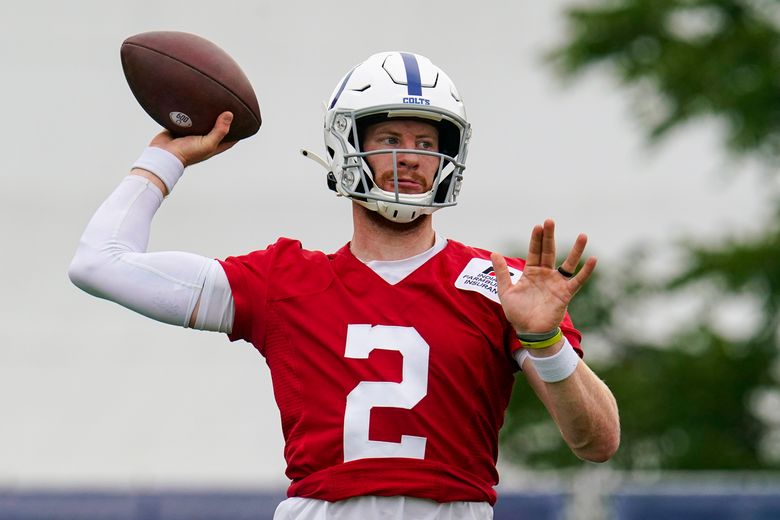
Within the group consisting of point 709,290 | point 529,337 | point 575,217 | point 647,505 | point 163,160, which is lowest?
point 529,337

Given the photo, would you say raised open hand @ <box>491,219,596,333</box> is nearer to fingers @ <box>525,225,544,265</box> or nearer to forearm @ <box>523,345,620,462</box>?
fingers @ <box>525,225,544,265</box>

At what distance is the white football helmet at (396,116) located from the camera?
401 centimetres

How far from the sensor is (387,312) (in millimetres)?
3896

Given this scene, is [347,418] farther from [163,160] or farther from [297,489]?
[163,160]

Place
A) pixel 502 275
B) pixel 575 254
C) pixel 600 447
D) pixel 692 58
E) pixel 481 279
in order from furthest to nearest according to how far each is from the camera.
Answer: pixel 692 58
pixel 481 279
pixel 600 447
pixel 502 275
pixel 575 254

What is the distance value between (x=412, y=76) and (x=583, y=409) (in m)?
1.00

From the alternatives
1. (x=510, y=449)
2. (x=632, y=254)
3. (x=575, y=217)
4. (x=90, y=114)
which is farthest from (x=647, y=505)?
(x=90, y=114)

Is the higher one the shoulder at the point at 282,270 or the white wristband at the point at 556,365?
the shoulder at the point at 282,270

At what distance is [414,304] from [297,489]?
1.78 ft

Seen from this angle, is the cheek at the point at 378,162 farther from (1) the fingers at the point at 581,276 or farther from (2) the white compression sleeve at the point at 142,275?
(1) the fingers at the point at 581,276

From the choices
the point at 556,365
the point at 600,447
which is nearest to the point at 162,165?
the point at 556,365

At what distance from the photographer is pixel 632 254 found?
1538 centimetres

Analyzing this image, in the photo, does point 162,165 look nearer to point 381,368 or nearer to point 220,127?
point 220,127

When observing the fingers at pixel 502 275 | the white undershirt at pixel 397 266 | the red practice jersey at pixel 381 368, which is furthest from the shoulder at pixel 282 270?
the fingers at pixel 502 275
